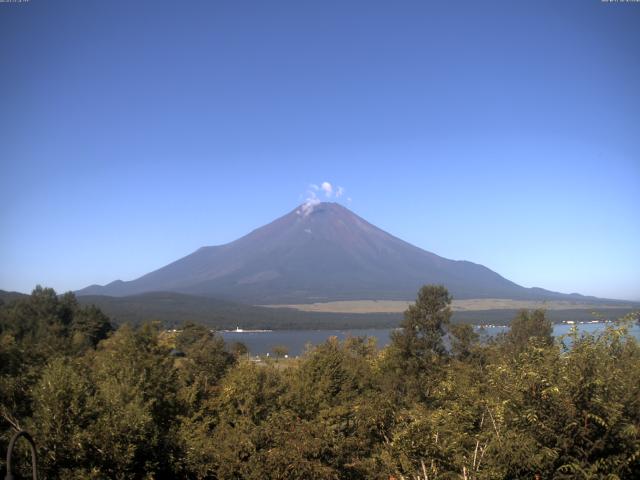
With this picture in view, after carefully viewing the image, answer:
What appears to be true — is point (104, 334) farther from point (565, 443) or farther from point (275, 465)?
point (565, 443)

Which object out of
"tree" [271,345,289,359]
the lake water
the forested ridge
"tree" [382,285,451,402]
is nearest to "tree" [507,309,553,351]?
"tree" [382,285,451,402]

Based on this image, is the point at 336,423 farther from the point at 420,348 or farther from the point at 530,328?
the point at 530,328

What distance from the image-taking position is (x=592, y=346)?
23.2ft

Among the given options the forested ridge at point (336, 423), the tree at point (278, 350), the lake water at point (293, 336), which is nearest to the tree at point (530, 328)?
the forested ridge at point (336, 423)

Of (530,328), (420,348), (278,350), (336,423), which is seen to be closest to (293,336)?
(278,350)

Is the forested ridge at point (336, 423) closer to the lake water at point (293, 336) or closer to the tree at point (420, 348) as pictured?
the tree at point (420, 348)

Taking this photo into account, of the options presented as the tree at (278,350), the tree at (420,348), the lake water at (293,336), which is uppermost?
the tree at (420,348)

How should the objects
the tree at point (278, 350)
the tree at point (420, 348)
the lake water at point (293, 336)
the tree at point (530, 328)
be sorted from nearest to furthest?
the tree at point (420, 348), the tree at point (530, 328), the tree at point (278, 350), the lake water at point (293, 336)

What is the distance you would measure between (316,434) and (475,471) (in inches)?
183

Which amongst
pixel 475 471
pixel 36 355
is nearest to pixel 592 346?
pixel 475 471

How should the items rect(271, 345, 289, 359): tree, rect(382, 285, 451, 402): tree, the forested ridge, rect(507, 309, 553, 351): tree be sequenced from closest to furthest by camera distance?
the forested ridge, rect(382, 285, 451, 402): tree, rect(507, 309, 553, 351): tree, rect(271, 345, 289, 359): tree

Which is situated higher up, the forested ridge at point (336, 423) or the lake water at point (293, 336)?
the forested ridge at point (336, 423)

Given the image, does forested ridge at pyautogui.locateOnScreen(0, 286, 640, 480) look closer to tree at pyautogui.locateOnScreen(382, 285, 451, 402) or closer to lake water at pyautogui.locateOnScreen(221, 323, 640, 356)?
tree at pyautogui.locateOnScreen(382, 285, 451, 402)

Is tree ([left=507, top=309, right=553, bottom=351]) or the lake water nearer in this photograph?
tree ([left=507, top=309, right=553, bottom=351])
